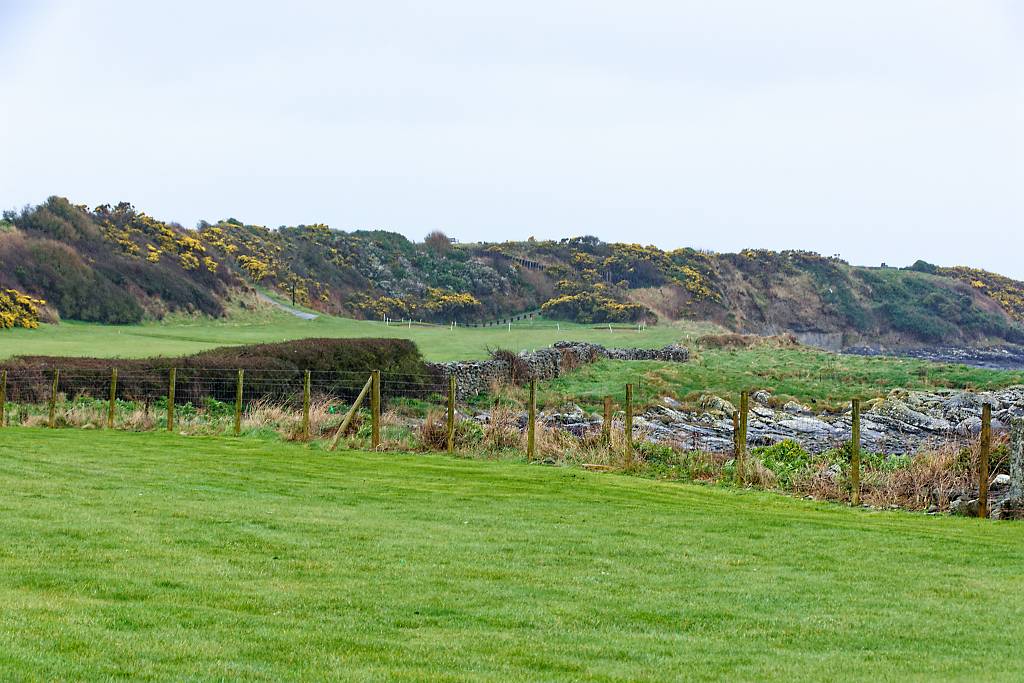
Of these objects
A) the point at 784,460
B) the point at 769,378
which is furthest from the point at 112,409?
the point at 769,378

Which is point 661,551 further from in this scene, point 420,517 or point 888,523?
point 888,523

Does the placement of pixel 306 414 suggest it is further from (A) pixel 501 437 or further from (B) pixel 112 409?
(B) pixel 112 409

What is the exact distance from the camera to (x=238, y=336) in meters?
59.4

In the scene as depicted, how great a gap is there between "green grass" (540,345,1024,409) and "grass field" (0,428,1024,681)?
2459 cm

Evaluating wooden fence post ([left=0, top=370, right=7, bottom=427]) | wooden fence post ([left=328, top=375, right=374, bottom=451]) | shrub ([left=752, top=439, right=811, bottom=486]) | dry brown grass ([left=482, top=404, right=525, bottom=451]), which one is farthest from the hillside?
shrub ([left=752, top=439, right=811, bottom=486])

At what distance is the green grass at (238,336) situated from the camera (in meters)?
44.2

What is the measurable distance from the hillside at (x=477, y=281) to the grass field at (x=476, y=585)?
51.6 metres

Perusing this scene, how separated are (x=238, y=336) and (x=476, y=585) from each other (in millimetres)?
51123

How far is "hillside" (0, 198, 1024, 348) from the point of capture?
69688mm

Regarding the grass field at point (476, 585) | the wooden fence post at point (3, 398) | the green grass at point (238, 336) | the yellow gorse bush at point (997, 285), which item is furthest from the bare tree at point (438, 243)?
the grass field at point (476, 585)

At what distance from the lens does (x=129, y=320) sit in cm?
6475

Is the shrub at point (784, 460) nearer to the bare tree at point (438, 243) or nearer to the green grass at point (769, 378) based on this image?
the green grass at point (769, 378)

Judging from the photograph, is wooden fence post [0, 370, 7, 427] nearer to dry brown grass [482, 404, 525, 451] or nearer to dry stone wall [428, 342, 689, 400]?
dry brown grass [482, 404, 525, 451]

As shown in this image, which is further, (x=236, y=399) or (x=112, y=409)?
(x=236, y=399)
